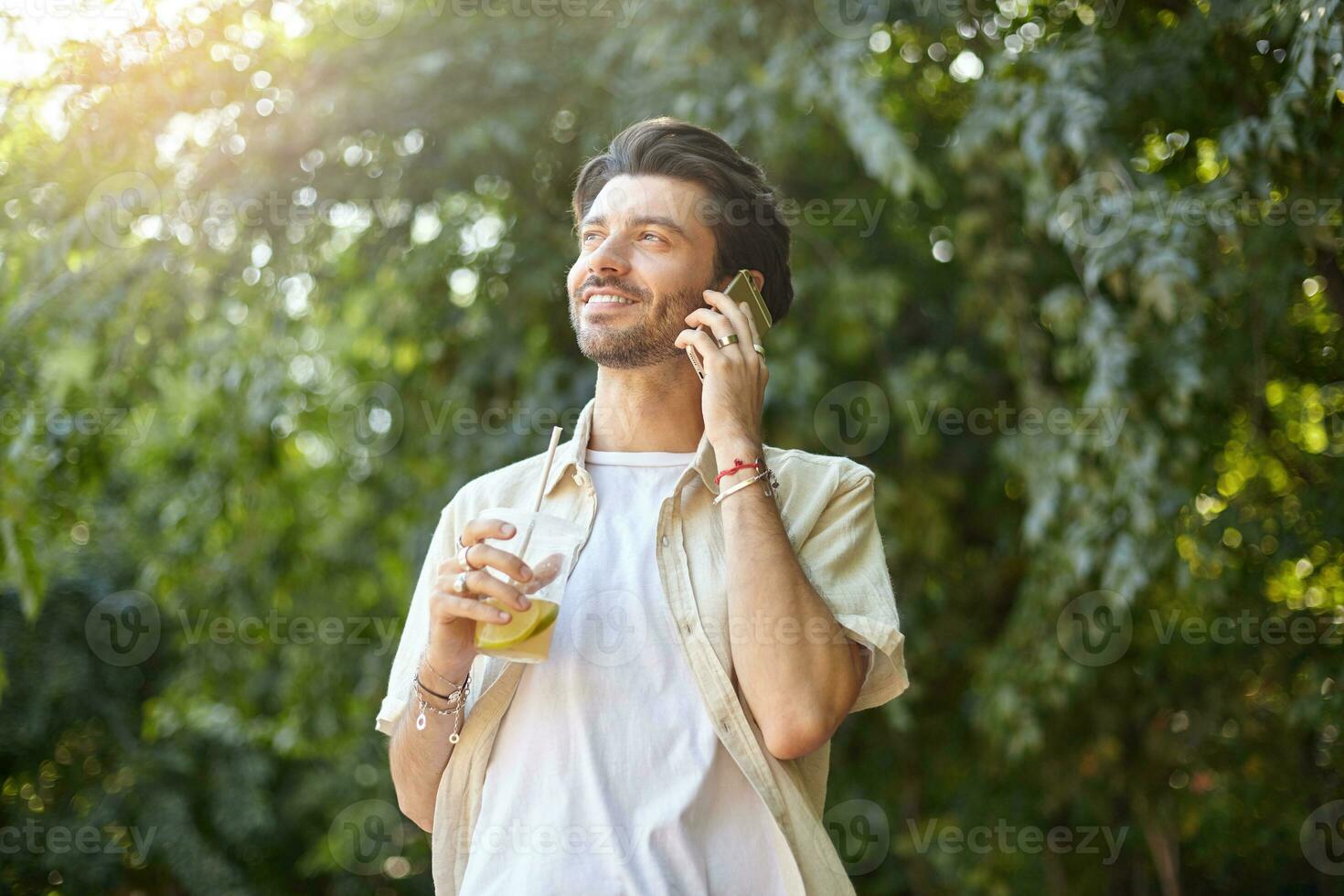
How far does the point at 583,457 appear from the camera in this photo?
1.87 meters

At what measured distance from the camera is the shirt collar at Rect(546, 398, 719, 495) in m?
1.80

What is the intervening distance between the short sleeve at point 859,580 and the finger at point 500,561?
14.3 inches

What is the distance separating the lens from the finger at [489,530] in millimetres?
1528

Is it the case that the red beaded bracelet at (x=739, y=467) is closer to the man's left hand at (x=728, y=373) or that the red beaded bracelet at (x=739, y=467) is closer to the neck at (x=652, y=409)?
the man's left hand at (x=728, y=373)

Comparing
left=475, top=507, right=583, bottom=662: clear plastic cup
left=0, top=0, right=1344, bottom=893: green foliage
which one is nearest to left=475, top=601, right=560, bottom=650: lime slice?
left=475, top=507, right=583, bottom=662: clear plastic cup

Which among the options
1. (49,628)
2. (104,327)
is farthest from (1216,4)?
(49,628)

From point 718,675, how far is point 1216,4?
221 cm

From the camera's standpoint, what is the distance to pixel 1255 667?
4.15 metres

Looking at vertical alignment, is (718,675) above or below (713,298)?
below

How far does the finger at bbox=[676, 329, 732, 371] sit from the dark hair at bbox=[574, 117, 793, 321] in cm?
17

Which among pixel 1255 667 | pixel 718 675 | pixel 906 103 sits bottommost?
pixel 1255 667

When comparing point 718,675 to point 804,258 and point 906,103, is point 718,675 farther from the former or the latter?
point 906,103

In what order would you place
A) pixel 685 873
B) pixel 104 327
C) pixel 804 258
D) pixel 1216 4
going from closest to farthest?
pixel 685 873 < pixel 1216 4 < pixel 104 327 < pixel 804 258

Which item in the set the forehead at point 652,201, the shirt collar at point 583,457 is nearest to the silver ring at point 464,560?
the shirt collar at point 583,457
